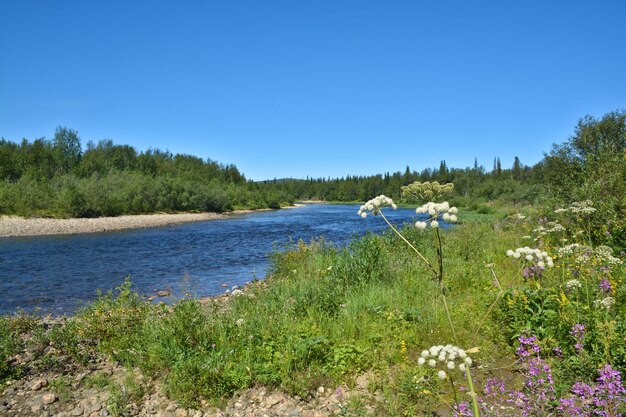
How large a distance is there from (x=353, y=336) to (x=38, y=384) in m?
4.94

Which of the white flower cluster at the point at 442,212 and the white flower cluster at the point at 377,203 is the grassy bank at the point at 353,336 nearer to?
the white flower cluster at the point at 442,212

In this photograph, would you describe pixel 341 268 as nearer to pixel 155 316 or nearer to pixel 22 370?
pixel 155 316

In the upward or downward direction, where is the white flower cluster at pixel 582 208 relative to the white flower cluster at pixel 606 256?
upward

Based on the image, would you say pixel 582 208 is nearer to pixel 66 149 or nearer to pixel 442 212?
pixel 442 212

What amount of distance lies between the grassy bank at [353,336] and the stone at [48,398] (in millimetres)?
888

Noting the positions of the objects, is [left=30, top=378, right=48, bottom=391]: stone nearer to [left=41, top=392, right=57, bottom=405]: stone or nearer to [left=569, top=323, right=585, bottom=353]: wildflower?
[left=41, top=392, right=57, bottom=405]: stone

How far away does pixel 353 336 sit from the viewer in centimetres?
616

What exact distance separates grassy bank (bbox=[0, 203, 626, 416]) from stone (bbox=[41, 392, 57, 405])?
888 millimetres

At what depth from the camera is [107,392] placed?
5.52 metres

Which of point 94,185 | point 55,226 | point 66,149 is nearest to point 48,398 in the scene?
point 55,226

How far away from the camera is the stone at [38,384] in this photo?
5691mm

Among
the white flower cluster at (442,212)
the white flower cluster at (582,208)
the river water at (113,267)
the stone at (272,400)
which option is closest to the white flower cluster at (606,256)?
the white flower cluster at (582,208)

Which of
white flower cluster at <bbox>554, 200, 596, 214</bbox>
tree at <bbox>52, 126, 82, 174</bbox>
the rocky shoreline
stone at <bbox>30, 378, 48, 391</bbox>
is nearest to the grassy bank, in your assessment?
the rocky shoreline

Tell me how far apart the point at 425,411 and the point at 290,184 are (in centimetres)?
19243
